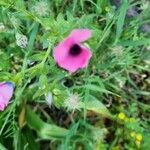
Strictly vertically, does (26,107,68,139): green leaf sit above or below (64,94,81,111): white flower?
below

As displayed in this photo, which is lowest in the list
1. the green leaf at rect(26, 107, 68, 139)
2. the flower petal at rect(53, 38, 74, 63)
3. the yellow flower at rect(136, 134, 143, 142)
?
the yellow flower at rect(136, 134, 143, 142)

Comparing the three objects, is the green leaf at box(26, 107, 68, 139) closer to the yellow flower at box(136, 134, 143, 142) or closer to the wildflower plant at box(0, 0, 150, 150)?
the wildflower plant at box(0, 0, 150, 150)

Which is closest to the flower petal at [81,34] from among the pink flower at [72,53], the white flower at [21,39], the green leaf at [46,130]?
the pink flower at [72,53]

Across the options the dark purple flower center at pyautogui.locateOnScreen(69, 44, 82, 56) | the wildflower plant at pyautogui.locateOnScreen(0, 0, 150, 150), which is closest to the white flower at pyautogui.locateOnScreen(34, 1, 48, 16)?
the wildflower plant at pyautogui.locateOnScreen(0, 0, 150, 150)

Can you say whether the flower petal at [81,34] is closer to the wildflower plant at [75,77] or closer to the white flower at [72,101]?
the wildflower plant at [75,77]

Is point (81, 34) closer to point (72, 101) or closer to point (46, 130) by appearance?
point (72, 101)

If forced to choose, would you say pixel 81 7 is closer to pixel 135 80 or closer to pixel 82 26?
pixel 82 26
